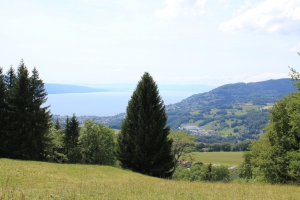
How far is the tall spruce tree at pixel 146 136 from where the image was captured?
24.8 meters

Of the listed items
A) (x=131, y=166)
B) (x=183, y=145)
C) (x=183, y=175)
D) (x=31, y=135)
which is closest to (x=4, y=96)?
(x=31, y=135)

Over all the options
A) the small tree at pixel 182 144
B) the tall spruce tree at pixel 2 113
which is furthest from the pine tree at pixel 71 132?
the small tree at pixel 182 144

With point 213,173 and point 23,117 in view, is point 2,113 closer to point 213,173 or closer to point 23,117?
point 23,117

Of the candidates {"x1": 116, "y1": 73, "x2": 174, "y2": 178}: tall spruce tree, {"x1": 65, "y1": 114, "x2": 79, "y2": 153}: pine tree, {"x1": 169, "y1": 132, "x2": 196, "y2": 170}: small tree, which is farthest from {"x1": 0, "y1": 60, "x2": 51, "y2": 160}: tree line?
{"x1": 169, "y1": 132, "x2": 196, "y2": 170}: small tree

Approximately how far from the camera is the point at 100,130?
41.5 metres

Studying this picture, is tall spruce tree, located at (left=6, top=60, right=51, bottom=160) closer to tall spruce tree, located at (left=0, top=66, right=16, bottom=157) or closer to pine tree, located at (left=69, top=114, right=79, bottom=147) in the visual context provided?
tall spruce tree, located at (left=0, top=66, right=16, bottom=157)

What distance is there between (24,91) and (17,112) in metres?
2.54

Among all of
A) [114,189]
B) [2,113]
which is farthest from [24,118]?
[114,189]

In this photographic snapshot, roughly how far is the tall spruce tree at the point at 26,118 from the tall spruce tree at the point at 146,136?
9.81 m

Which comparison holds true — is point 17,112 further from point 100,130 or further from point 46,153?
point 100,130

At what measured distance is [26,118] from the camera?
2603cm

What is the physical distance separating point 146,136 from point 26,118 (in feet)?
46.0

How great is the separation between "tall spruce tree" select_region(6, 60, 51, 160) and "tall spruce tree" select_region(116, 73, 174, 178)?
9.81 metres

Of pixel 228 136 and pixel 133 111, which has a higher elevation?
pixel 133 111
